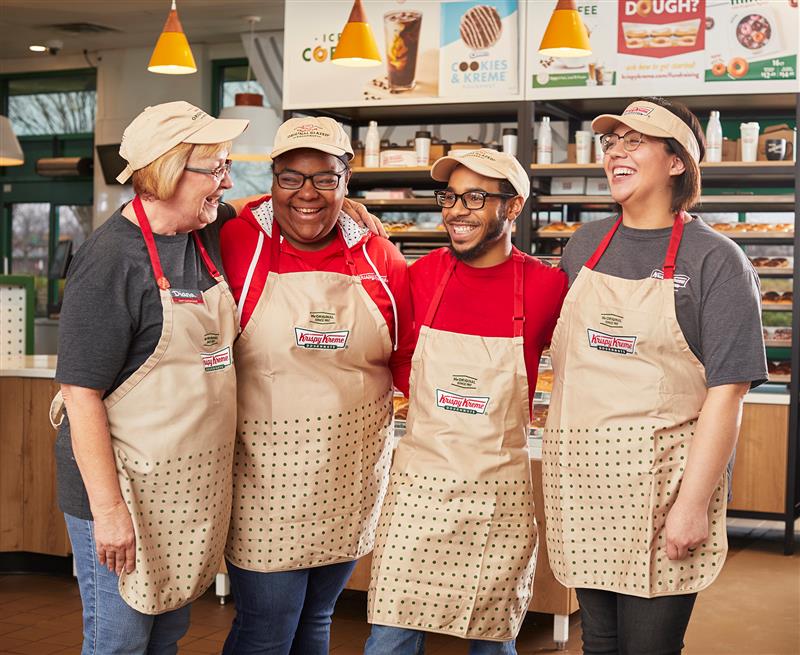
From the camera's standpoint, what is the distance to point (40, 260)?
11.9 metres

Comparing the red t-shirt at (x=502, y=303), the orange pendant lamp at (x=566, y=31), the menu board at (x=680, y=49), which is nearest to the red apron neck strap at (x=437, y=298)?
the red t-shirt at (x=502, y=303)

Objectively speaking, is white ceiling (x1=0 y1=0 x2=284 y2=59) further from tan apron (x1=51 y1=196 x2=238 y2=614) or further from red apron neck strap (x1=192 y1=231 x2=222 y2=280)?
tan apron (x1=51 y1=196 x2=238 y2=614)

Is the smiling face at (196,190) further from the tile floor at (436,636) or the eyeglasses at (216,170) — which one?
the tile floor at (436,636)

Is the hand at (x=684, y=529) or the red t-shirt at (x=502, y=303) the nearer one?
the hand at (x=684, y=529)

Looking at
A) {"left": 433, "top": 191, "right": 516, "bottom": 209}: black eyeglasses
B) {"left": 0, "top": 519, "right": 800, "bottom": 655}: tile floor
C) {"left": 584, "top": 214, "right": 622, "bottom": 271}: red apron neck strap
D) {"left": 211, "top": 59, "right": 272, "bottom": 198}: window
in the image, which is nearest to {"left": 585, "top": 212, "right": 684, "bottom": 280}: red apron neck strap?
{"left": 584, "top": 214, "right": 622, "bottom": 271}: red apron neck strap

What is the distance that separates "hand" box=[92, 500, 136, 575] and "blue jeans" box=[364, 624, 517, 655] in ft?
2.14

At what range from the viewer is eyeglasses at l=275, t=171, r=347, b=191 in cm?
273

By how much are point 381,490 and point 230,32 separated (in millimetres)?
8228

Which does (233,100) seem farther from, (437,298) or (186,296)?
(186,296)

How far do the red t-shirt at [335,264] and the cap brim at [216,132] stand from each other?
37 cm

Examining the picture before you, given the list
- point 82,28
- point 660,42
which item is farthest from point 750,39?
point 82,28

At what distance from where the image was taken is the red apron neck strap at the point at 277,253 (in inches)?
110

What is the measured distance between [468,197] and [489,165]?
10cm

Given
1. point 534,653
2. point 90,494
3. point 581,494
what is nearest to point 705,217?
point 534,653
